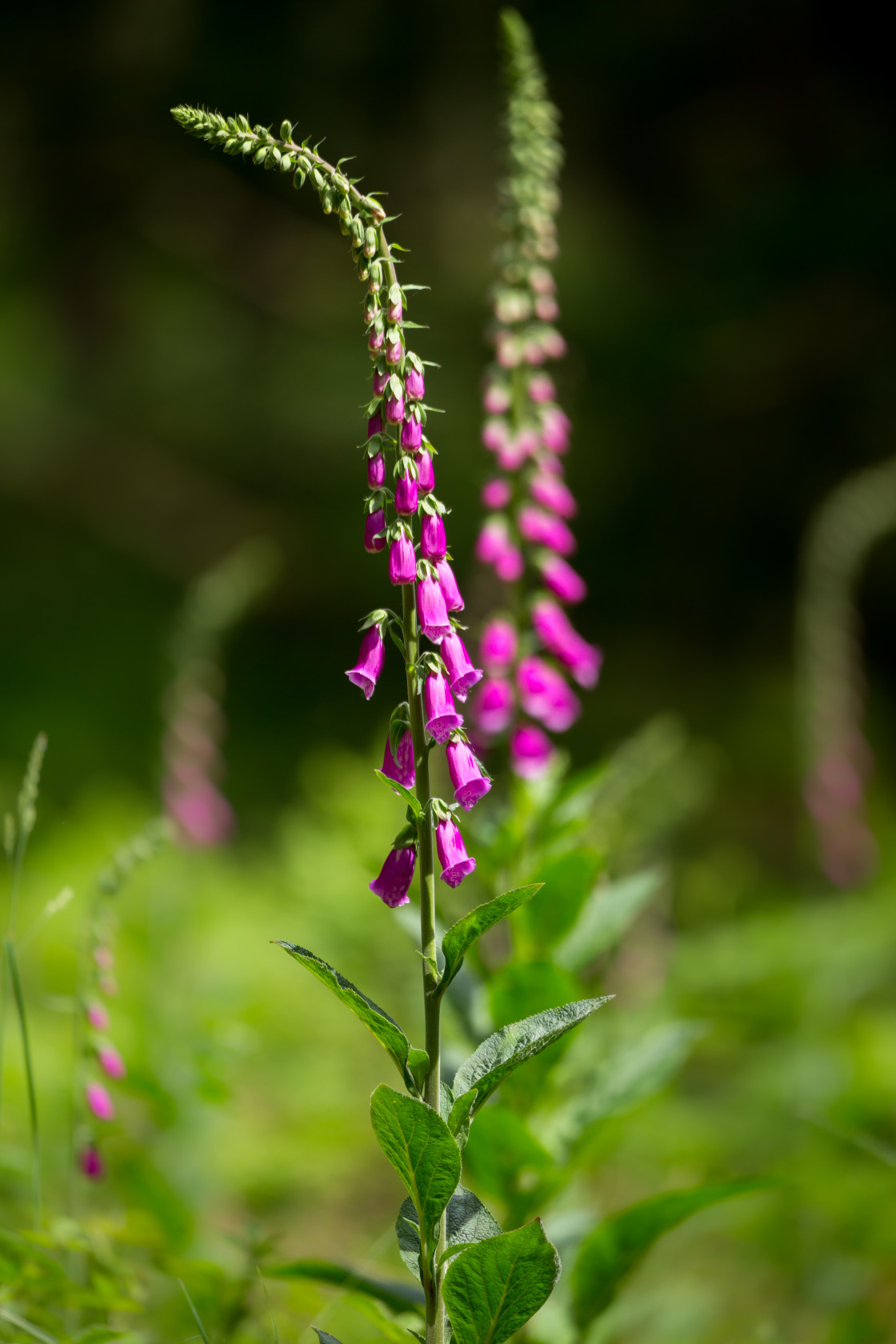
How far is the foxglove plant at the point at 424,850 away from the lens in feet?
3.58

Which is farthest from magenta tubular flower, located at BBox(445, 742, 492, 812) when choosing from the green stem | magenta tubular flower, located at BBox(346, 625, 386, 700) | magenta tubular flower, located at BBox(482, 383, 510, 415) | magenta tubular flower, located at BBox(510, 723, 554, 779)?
magenta tubular flower, located at BBox(482, 383, 510, 415)

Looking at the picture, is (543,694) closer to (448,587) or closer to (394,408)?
(448,587)

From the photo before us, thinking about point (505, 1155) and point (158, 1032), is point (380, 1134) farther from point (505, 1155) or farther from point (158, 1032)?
point (158, 1032)

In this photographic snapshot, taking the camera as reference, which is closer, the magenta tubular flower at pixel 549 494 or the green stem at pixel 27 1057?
the green stem at pixel 27 1057

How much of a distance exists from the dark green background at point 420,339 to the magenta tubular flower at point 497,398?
4736mm

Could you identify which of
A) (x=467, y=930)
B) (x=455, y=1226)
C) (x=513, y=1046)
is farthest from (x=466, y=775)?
(x=455, y=1226)

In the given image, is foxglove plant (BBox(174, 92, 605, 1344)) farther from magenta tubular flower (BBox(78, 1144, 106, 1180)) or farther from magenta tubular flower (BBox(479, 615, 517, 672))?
magenta tubular flower (BBox(479, 615, 517, 672))

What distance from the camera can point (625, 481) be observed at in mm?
7621

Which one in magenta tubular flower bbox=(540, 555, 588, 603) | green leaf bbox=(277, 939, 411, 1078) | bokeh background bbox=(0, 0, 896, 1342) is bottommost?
green leaf bbox=(277, 939, 411, 1078)

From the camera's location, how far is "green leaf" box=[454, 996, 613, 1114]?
107 centimetres

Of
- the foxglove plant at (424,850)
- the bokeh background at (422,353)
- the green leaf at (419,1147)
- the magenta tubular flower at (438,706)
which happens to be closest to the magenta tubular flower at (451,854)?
the foxglove plant at (424,850)

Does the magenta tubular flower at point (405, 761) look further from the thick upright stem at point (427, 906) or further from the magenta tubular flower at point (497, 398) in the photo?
the magenta tubular flower at point (497, 398)

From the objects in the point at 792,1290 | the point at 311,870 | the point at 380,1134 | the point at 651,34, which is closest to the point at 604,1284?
the point at 380,1134

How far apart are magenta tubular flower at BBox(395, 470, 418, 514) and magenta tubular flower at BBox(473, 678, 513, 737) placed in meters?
0.84
